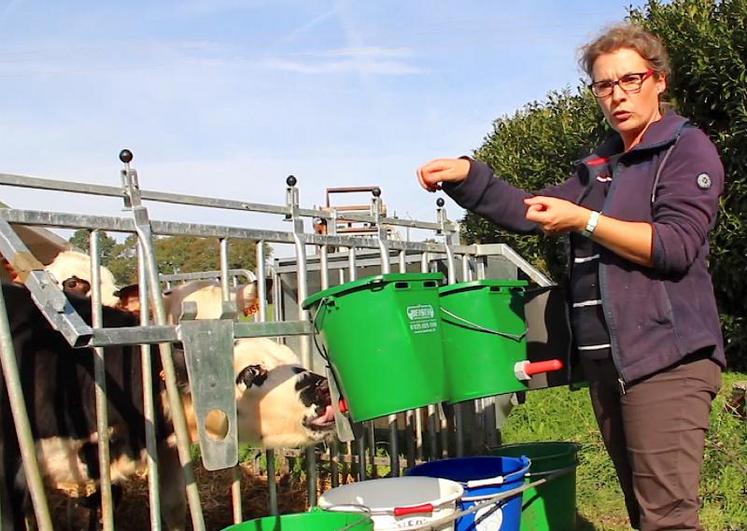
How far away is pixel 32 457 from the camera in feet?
6.57

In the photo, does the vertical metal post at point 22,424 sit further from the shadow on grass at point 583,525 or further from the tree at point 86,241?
the shadow on grass at point 583,525

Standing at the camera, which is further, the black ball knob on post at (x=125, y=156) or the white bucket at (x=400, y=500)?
the black ball knob on post at (x=125, y=156)

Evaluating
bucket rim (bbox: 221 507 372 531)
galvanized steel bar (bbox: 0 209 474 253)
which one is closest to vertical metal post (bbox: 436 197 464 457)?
galvanized steel bar (bbox: 0 209 474 253)

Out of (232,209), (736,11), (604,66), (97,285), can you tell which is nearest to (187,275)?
(232,209)

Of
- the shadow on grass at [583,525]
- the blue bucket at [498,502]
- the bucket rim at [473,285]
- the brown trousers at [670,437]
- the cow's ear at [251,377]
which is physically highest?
the bucket rim at [473,285]

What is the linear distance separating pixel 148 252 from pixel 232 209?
1458 mm

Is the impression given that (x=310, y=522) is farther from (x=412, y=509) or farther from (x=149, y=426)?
(x=149, y=426)

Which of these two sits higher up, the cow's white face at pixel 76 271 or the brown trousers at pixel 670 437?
the cow's white face at pixel 76 271

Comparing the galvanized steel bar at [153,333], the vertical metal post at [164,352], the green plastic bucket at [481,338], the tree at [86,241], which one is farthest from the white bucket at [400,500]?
the tree at [86,241]

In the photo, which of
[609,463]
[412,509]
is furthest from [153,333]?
[609,463]

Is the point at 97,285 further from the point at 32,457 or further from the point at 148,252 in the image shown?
the point at 32,457

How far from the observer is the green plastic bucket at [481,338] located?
3016 millimetres

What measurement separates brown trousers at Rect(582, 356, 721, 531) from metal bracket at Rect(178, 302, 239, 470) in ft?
3.71

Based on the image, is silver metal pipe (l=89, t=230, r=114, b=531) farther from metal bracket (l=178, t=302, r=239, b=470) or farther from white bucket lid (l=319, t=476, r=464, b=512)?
metal bracket (l=178, t=302, r=239, b=470)
